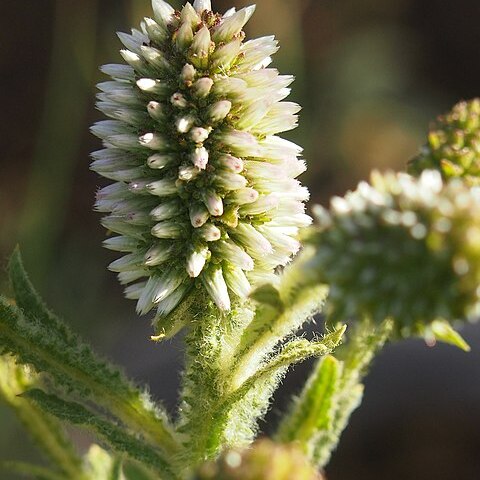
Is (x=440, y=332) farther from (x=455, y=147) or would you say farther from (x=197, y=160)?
(x=197, y=160)

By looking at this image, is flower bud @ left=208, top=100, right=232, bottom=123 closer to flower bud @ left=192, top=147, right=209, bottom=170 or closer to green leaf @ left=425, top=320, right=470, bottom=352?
flower bud @ left=192, top=147, right=209, bottom=170

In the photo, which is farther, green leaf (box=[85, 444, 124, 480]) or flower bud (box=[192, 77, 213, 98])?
green leaf (box=[85, 444, 124, 480])

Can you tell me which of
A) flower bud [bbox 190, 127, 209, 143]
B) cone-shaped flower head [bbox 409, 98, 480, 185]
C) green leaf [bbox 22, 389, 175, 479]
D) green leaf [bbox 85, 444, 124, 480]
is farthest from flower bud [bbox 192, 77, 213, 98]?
green leaf [bbox 85, 444, 124, 480]

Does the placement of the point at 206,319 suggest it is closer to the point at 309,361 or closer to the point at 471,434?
the point at 309,361

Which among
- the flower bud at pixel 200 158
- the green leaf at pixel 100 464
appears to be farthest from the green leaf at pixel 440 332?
the green leaf at pixel 100 464

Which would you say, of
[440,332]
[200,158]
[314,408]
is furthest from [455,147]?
[314,408]
